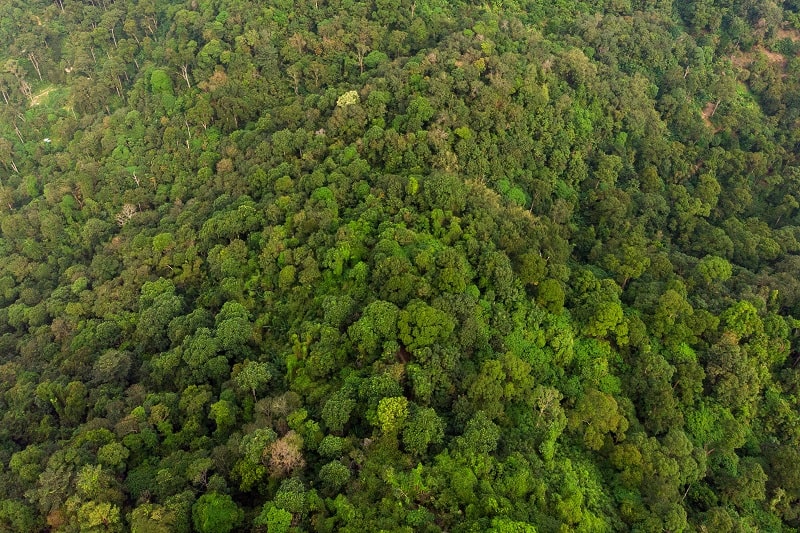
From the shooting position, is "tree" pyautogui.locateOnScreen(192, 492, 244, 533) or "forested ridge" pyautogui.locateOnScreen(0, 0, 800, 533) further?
"forested ridge" pyautogui.locateOnScreen(0, 0, 800, 533)

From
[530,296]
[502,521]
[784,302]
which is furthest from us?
[784,302]

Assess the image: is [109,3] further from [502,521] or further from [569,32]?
[502,521]

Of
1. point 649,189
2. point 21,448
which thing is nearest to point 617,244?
point 649,189

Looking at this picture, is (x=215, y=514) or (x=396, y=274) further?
(x=396, y=274)

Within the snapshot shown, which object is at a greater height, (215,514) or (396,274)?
(396,274)

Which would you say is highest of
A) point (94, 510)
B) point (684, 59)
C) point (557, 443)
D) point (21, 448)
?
point (684, 59)

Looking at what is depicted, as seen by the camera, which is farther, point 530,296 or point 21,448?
point 530,296

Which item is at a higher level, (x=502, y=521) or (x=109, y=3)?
(x=109, y=3)

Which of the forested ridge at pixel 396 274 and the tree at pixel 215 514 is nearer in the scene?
the tree at pixel 215 514
